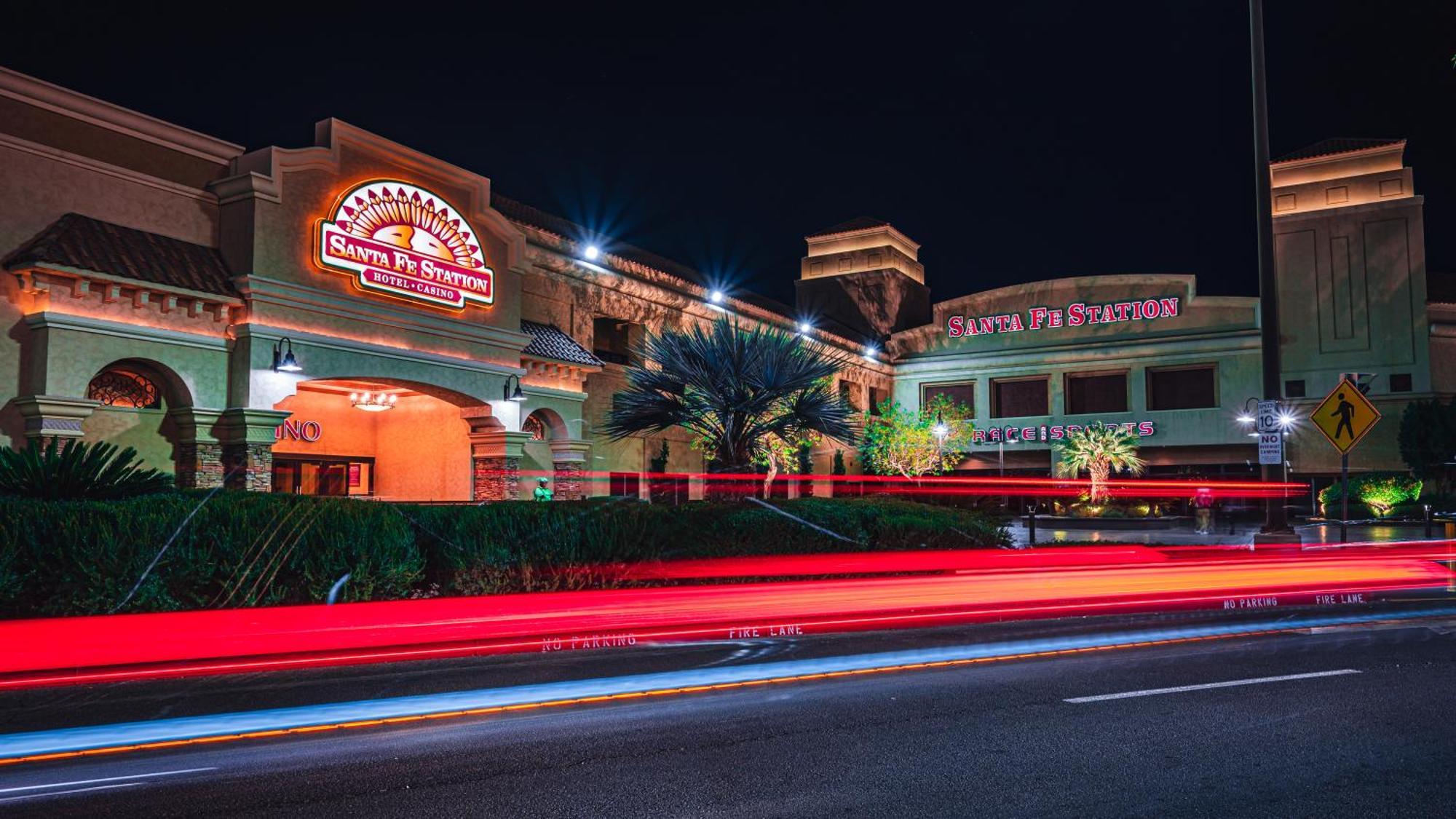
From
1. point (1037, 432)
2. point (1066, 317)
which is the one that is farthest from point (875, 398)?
point (1066, 317)

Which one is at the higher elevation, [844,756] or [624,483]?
[624,483]

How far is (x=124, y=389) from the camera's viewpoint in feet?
58.7

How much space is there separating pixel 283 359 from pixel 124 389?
284cm

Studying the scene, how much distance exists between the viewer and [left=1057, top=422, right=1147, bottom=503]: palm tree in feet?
130

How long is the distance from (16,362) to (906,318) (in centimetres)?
4533

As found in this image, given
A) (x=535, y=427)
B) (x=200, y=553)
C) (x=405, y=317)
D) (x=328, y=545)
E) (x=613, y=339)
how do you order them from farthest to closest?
(x=613, y=339) < (x=535, y=427) < (x=405, y=317) < (x=328, y=545) < (x=200, y=553)

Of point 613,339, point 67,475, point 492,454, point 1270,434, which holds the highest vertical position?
point 613,339

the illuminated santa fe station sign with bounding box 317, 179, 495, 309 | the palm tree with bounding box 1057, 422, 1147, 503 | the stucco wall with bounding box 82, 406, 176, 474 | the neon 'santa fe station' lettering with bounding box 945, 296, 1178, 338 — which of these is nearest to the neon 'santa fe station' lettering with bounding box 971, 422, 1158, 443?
the palm tree with bounding box 1057, 422, 1147, 503

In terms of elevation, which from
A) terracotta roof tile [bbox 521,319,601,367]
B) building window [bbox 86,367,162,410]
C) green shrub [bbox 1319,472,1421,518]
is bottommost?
green shrub [bbox 1319,472,1421,518]

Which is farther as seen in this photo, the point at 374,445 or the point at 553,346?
the point at 374,445

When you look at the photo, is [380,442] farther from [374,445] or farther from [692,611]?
[692,611]

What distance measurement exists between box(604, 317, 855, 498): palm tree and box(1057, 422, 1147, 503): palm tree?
1041 inches

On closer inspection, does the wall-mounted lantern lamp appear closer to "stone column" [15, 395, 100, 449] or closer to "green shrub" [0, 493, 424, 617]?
"stone column" [15, 395, 100, 449]

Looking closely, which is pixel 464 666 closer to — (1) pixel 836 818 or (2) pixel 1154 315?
(1) pixel 836 818
